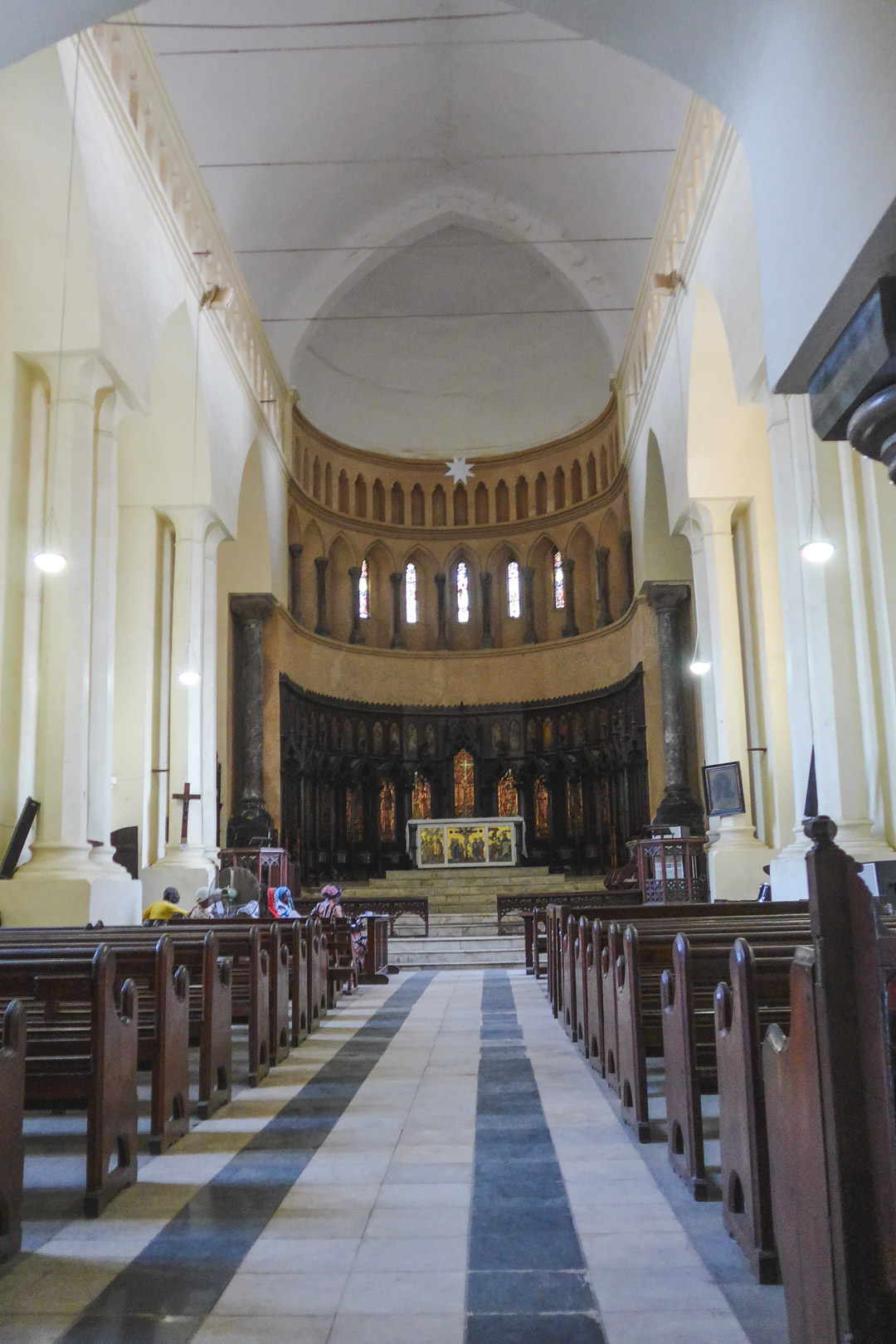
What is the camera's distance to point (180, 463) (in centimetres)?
1565

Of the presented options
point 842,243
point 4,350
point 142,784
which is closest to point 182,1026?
point 842,243

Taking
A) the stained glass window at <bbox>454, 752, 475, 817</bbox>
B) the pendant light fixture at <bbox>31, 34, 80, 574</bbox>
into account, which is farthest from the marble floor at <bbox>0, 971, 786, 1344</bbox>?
the stained glass window at <bbox>454, 752, 475, 817</bbox>

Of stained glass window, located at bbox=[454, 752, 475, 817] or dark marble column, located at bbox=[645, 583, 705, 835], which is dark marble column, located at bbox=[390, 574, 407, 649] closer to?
stained glass window, located at bbox=[454, 752, 475, 817]

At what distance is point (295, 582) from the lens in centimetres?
2270

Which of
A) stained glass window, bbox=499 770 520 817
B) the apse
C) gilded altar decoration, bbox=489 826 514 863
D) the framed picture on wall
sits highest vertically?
the apse

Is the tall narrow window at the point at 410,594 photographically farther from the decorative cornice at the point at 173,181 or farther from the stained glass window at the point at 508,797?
the decorative cornice at the point at 173,181

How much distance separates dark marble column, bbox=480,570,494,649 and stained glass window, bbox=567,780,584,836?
156 inches

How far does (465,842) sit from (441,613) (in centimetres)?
617

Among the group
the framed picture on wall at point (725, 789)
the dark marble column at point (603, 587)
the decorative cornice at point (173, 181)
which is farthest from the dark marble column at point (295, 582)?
the framed picture on wall at point (725, 789)

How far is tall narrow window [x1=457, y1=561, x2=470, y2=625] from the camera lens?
85.6ft

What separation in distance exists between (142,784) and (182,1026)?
1035 cm

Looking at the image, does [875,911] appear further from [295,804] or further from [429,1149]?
[295,804]

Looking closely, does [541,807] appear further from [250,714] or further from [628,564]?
[250,714]

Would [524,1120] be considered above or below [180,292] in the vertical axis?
below
